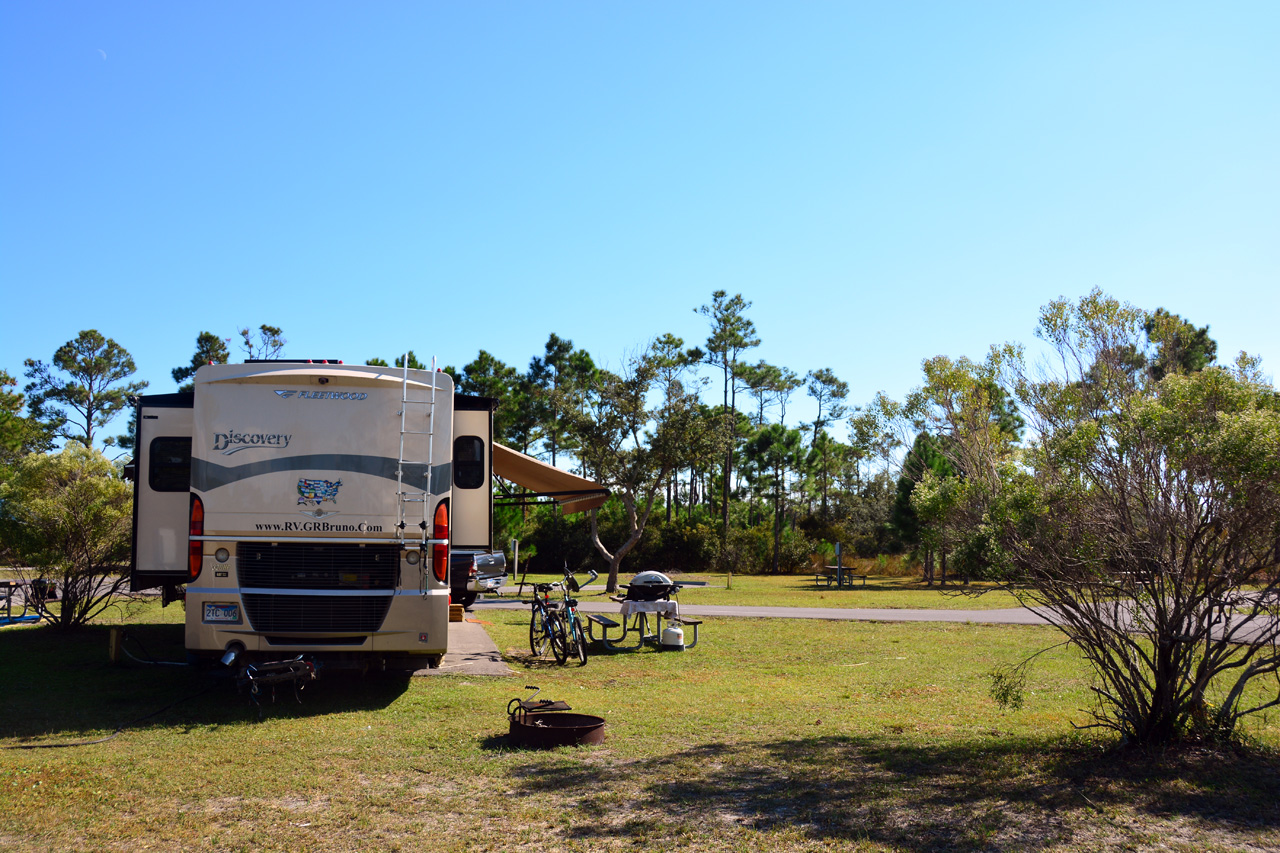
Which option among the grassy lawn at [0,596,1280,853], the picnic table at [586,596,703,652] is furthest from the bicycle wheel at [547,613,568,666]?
the grassy lawn at [0,596,1280,853]

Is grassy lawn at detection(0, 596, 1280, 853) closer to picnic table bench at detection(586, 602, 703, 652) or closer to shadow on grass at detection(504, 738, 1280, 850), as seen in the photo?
shadow on grass at detection(504, 738, 1280, 850)

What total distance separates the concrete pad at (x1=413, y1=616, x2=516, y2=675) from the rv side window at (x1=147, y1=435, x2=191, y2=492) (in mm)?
3136

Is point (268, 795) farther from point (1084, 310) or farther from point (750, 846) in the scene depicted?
point (1084, 310)

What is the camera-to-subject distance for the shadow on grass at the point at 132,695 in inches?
278

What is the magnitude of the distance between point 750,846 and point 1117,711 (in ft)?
10.9

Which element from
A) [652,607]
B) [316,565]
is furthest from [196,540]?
[652,607]

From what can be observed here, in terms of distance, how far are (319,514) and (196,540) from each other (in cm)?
100

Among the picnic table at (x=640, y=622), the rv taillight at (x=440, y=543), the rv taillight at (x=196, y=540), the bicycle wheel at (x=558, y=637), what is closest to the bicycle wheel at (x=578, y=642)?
the bicycle wheel at (x=558, y=637)

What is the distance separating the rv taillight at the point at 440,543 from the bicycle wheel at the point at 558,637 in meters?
3.29

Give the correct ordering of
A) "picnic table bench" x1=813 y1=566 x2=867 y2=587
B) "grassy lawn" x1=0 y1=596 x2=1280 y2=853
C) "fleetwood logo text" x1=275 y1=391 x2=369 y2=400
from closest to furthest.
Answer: "grassy lawn" x1=0 y1=596 x2=1280 y2=853, "fleetwood logo text" x1=275 y1=391 x2=369 y2=400, "picnic table bench" x1=813 y1=566 x2=867 y2=587

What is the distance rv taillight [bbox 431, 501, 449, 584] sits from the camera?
305 inches

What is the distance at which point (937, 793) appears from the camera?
16.5 feet

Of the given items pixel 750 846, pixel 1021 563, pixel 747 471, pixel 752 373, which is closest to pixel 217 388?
pixel 750 846

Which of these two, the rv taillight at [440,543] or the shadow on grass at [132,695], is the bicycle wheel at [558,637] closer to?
the shadow on grass at [132,695]
